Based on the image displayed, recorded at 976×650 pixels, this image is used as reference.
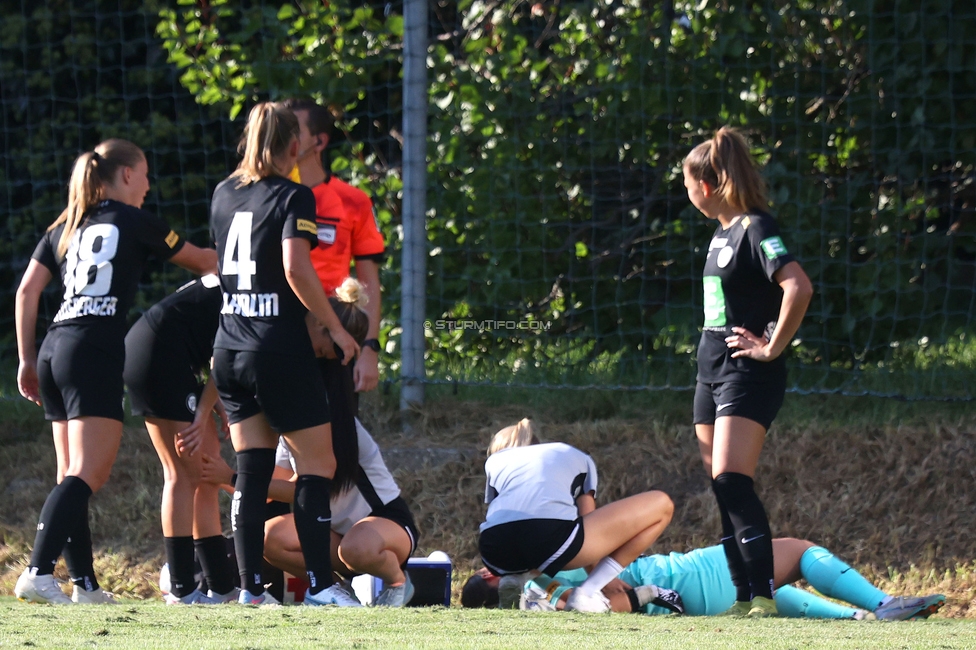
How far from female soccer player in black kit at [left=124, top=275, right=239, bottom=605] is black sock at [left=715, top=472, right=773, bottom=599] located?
1642 mm

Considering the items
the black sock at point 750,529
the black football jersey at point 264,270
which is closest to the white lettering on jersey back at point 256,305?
the black football jersey at point 264,270

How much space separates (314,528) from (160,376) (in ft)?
2.75

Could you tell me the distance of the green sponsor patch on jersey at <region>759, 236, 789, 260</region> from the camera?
3764 mm

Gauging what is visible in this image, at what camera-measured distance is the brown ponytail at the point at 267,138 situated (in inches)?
154

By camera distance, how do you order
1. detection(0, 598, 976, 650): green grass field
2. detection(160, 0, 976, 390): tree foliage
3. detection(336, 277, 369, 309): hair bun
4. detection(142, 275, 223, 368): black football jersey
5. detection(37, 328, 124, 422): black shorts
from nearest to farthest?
detection(0, 598, 976, 650): green grass field < detection(37, 328, 124, 422): black shorts < detection(336, 277, 369, 309): hair bun < detection(142, 275, 223, 368): black football jersey < detection(160, 0, 976, 390): tree foliage

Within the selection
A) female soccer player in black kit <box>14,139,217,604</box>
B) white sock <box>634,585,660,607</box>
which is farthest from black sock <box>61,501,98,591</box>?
white sock <box>634,585,660,607</box>

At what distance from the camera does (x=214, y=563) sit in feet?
14.1

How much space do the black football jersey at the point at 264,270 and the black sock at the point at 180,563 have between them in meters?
0.76

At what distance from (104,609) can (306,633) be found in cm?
93

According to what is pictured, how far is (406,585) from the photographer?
4.14 meters

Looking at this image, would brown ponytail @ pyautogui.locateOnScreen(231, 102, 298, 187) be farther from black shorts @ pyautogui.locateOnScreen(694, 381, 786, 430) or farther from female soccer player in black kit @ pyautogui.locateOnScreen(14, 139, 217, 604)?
black shorts @ pyautogui.locateOnScreen(694, 381, 786, 430)

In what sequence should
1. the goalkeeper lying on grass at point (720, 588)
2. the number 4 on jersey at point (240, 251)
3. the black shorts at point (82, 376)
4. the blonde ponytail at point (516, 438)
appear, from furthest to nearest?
the blonde ponytail at point (516, 438), the black shorts at point (82, 376), the goalkeeper lying on grass at point (720, 588), the number 4 on jersey at point (240, 251)

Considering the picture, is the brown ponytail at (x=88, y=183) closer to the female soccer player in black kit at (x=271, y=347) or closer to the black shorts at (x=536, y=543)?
the female soccer player in black kit at (x=271, y=347)

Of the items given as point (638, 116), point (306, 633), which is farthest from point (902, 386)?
point (306, 633)
